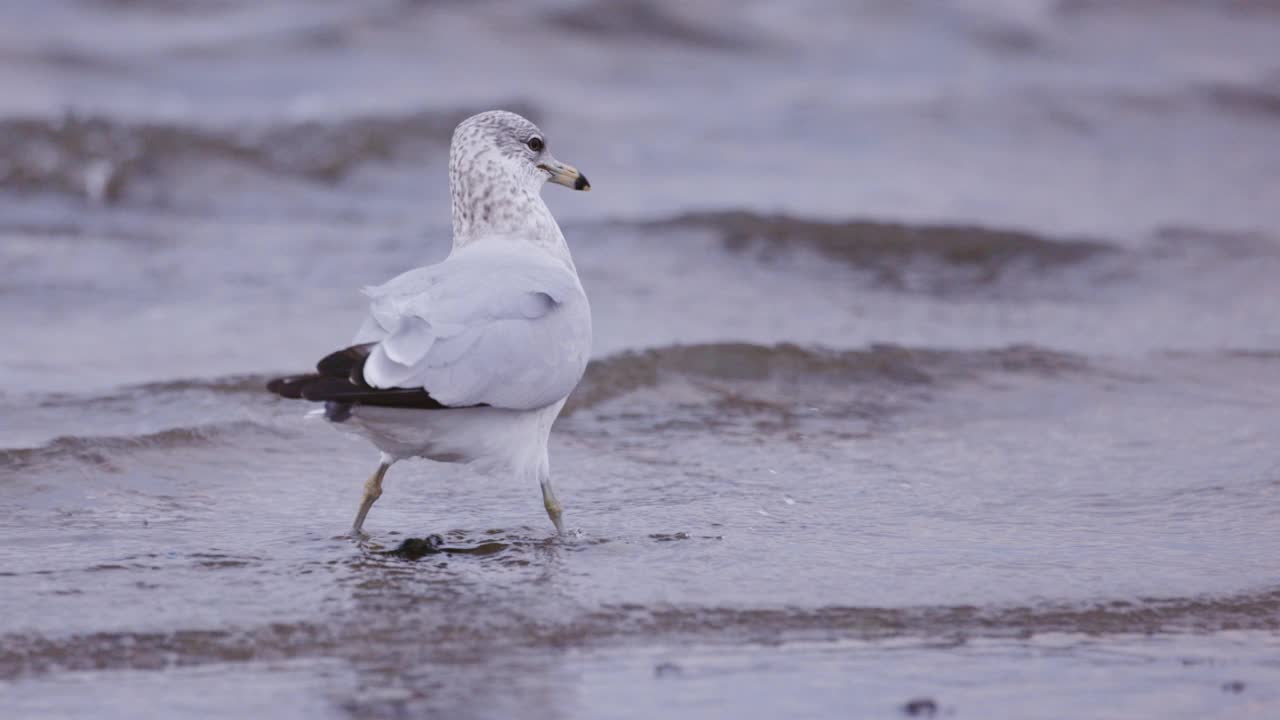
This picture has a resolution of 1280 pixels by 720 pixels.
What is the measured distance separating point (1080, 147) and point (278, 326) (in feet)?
25.4

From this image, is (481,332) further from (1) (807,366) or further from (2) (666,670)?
(1) (807,366)

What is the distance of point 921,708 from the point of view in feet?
12.5

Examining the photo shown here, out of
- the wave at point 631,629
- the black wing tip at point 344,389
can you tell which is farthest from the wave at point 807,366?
the wave at point 631,629

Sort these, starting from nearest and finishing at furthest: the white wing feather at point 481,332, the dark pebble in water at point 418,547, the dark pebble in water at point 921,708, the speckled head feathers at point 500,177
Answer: the dark pebble in water at point 921,708 → the white wing feather at point 481,332 → the dark pebble in water at point 418,547 → the speckled head feathers at point 500,177

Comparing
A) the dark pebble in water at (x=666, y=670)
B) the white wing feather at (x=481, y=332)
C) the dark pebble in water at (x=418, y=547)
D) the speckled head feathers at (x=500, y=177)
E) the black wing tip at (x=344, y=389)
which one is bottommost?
the dark pebble in water at (x=666, y=670)

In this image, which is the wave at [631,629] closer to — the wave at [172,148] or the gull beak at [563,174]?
the gull beak at [563,174]

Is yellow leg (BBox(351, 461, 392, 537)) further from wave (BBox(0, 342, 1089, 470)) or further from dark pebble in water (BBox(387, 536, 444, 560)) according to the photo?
wave (BBox(0, 342, 1089, 470))

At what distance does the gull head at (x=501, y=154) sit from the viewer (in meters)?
5.79

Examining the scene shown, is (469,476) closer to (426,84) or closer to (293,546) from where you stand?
(293,546)

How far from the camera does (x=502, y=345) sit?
4.86m

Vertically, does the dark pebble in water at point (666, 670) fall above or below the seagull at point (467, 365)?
below

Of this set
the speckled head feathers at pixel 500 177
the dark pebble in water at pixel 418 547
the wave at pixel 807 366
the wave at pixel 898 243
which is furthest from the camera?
the wave at pixel 898 243

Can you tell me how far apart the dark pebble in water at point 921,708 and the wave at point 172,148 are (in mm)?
9215

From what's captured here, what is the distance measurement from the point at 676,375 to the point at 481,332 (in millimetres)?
2818
